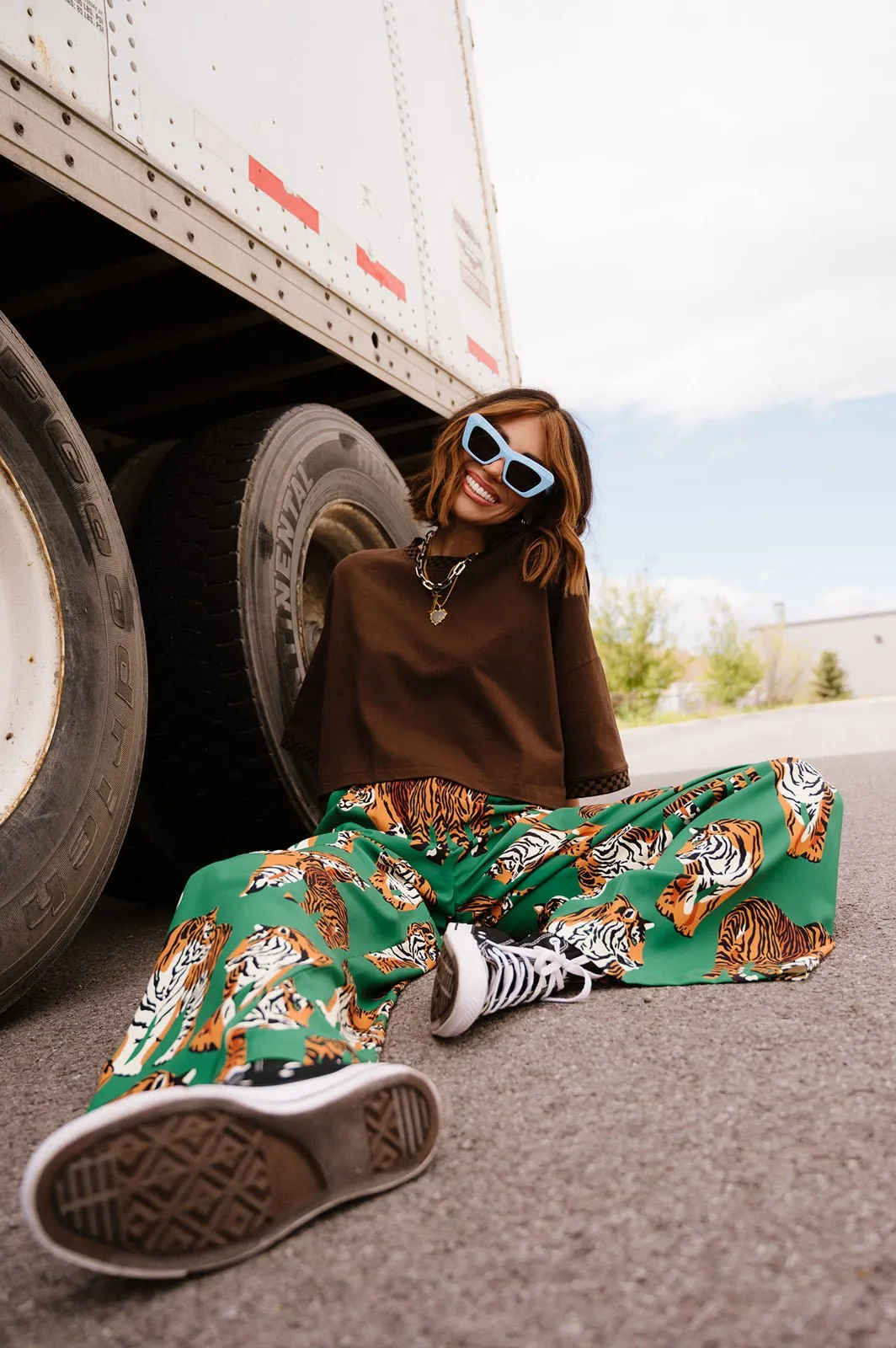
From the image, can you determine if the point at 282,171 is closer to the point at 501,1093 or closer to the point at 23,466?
the point at 23,466

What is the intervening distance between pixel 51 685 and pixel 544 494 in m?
1.04

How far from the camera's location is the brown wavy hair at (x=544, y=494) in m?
2.01

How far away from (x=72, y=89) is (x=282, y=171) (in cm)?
67

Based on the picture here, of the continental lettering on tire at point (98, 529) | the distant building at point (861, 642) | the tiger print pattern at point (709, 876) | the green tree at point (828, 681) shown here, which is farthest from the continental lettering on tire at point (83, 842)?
the distant building at point (861, 642)

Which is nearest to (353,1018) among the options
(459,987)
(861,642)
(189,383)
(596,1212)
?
(459,987)

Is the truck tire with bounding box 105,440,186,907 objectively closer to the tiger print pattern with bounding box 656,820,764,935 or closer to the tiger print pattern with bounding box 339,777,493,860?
the tiger print pattern with bounding box 339,777,493,860

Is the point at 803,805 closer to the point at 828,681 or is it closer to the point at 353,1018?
the point at 353,1018

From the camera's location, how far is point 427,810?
179 cm

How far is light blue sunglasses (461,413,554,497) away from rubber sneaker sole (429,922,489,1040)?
95 centimetres

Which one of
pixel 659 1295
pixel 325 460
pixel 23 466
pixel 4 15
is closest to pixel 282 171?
pixel 325 460

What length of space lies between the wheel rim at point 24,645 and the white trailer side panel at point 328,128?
674mm

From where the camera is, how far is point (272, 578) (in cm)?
219

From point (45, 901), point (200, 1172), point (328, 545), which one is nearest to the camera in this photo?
point (200, 1172)

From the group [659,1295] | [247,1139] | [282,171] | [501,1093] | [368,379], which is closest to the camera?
[659,1295]
